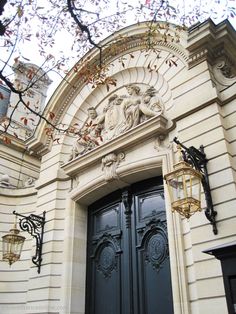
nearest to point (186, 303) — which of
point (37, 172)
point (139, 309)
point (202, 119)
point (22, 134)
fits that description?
point (139, 309)

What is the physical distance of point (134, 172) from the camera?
744 centimetres

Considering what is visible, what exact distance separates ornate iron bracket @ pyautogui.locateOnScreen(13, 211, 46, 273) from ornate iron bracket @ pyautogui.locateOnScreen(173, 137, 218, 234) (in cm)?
421

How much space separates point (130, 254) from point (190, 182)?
2.65 m

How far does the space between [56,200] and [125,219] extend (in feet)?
6.42

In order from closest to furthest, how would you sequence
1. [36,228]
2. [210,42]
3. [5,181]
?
1. [210,42]
2. [36,228]
3. [5,181]

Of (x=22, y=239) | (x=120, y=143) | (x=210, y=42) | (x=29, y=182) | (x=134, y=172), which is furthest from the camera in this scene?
(x=29, y=182)

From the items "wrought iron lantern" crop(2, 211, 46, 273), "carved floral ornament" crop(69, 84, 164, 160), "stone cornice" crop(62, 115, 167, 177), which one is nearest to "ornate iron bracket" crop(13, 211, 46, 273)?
"wrought iron lantern" crop(2, 211, 46, 273)

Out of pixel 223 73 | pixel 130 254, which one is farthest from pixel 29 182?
pixel 223 73

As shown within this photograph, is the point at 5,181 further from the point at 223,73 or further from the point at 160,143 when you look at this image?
the point at 223,73

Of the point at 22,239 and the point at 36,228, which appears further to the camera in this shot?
the point at 36,228

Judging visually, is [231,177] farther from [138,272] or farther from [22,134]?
[22,134]

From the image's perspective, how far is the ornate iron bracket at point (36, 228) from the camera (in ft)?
27.0

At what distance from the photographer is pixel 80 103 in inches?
377

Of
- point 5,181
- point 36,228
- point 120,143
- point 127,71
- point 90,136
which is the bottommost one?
point 36,228
